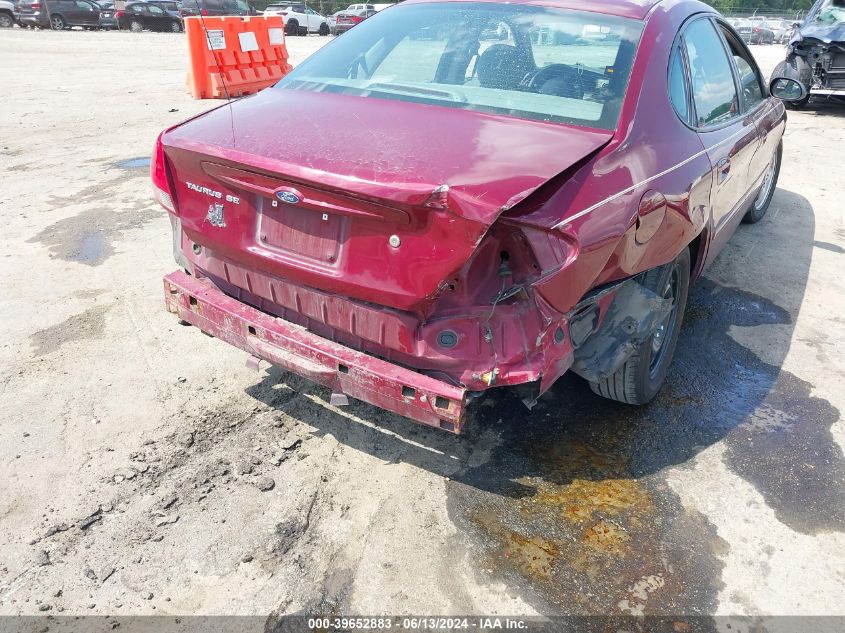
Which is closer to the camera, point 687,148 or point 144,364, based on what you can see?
point 687,148

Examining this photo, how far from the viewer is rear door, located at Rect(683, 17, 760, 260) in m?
3.23

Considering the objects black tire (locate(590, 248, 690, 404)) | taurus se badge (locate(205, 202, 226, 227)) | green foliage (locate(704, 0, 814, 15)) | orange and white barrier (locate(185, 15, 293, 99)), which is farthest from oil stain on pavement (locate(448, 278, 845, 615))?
green foliage (locate(704, 0, 814, 15))

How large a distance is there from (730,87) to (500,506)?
2.87m

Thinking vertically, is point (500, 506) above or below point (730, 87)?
below

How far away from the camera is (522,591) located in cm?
229

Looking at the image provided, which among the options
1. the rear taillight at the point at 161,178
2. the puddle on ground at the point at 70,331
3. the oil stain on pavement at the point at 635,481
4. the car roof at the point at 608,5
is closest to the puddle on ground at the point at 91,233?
the puddle on ground at the point at 70,331

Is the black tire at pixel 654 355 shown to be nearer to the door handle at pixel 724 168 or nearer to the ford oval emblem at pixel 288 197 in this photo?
the door handle at pixel 724 168

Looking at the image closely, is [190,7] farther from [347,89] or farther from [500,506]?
[500,506]

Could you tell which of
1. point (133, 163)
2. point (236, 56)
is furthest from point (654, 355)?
point (236, 56)

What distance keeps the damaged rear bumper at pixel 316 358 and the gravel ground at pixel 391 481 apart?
52cm

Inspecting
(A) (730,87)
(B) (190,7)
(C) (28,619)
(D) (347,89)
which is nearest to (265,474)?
(C) (28,619)

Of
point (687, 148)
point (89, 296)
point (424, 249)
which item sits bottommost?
point (89, 296)

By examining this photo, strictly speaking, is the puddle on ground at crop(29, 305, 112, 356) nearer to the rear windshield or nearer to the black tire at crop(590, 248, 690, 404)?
the rear windshield

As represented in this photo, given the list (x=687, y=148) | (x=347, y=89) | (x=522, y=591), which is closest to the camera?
(x=522, y=591)
